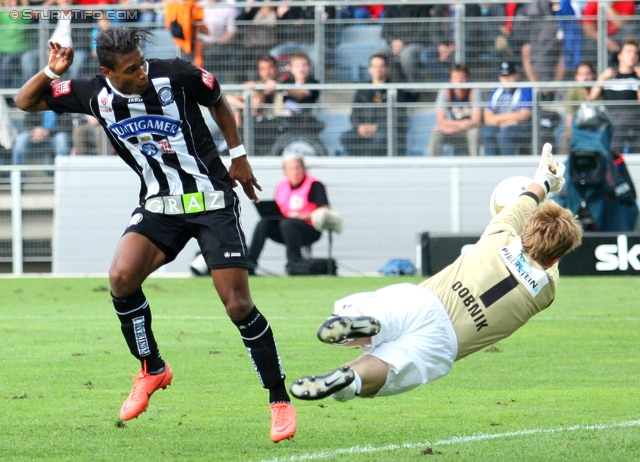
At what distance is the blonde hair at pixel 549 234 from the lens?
537cm

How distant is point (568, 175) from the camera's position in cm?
1548

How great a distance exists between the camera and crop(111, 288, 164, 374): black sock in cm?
630

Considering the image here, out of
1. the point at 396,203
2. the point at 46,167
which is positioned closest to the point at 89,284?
the point at 46,167

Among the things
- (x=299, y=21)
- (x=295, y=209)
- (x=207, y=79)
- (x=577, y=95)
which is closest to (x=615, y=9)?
(x=577, y=95)

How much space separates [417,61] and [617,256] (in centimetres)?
517

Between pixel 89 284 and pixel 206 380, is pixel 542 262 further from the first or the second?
pixel 89 284

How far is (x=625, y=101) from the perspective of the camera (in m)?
17.1

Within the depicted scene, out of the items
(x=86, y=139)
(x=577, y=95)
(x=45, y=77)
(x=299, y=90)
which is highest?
(x=45, y=77)

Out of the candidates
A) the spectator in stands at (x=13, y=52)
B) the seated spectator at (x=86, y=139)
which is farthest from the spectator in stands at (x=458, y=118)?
the spectator in stands at (x=13, y=52)

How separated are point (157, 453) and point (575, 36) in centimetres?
1437

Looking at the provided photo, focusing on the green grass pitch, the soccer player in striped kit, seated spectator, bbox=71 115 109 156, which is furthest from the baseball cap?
the soccer player in striped kit

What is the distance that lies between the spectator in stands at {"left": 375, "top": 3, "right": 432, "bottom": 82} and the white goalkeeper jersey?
13033 millimetres

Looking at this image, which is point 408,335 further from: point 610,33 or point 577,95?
point 610,33

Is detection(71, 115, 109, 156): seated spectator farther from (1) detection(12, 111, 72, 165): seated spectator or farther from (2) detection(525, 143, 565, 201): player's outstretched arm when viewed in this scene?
(2) detection(525, 143, 565, 201): player's outstretched arm
